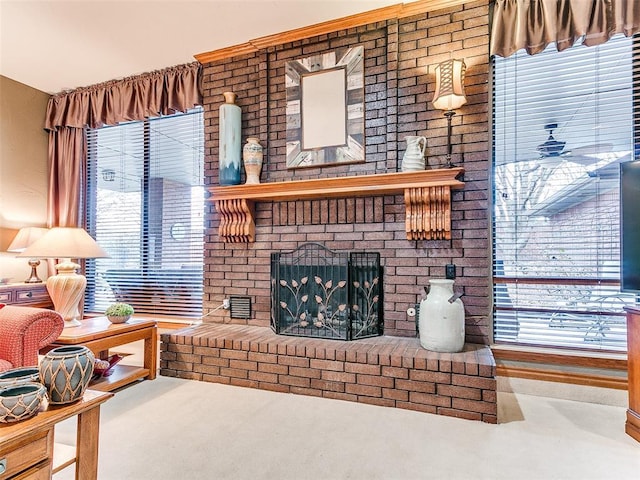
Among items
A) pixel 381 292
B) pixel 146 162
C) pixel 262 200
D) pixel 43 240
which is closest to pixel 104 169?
pixel 146 162

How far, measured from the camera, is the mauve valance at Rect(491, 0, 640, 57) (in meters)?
2.25

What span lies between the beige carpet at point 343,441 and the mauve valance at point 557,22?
232 centimetres

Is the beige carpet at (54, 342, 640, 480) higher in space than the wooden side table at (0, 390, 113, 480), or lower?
lower

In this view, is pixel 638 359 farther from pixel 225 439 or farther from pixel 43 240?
pixel 43 240

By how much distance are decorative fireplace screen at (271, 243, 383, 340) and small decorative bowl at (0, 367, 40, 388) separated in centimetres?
175

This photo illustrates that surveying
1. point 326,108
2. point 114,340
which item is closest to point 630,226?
point 326,108

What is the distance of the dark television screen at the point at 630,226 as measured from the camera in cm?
189

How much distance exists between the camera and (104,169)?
4043mm

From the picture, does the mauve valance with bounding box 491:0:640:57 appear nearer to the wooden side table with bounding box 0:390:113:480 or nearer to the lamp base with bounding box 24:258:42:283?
the wooden side table with bounding box 0:390:113:480

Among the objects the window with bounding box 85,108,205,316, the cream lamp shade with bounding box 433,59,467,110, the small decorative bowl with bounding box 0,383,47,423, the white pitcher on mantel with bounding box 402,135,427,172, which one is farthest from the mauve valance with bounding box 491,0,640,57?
the small decorative bowl with bounding box 0,383,47,423

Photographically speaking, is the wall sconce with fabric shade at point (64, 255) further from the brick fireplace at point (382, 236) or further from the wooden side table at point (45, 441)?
the wooden side table at point (45, 441)

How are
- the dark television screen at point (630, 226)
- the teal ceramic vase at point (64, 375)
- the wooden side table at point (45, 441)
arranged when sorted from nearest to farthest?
the wooden side table at point (45, 441), the teal ceramic vase at point (64, 375), the dark television screen at point (630, 226)

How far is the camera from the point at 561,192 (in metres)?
2.53

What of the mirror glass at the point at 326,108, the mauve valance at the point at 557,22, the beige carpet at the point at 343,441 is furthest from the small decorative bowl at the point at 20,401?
the mauve valance at the point at 557,22
